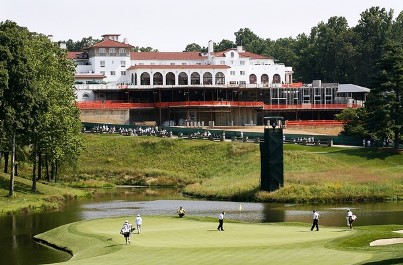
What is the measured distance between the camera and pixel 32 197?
3777 inches

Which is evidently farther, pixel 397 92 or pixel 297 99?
pixel 297 99

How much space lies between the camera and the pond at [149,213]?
6606 cm

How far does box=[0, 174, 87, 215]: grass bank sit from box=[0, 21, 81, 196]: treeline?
5.47 ft

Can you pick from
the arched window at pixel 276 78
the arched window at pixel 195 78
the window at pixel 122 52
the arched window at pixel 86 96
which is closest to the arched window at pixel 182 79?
the arched window at pixel 195 78

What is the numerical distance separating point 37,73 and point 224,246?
155 feet

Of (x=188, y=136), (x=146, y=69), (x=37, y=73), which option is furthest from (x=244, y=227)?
(x=146, y=69)

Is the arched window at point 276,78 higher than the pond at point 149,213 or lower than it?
higher

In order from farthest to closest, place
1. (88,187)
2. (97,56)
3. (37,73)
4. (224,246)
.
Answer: (97,56) < (88,187) < (37,73) < (224,246)

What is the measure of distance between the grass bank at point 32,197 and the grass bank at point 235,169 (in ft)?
46.7

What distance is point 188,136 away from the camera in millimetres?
144250

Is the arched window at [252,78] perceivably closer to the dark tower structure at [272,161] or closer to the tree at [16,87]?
the dark tower structure at [272,161]

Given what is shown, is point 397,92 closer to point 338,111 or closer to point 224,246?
point 338,111

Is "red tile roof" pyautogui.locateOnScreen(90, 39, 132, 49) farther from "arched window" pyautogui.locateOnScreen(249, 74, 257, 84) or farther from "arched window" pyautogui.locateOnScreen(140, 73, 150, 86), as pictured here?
"arched window" pyautogui.locateOnScreen(249, 74, 257, 84)

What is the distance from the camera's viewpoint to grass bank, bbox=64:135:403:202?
101 meters
